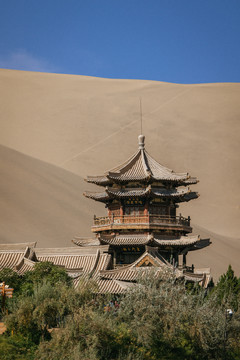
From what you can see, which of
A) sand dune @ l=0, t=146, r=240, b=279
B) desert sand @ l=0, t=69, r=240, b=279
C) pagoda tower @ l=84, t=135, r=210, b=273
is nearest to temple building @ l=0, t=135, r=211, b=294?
pagoda tower @ l=84, t=135, r=210, b=273

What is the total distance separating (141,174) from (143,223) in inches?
103

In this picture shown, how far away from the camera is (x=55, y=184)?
79438mm

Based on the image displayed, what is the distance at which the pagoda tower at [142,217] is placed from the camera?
106 ft

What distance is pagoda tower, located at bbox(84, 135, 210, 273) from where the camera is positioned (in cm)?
3228

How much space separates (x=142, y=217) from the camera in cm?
3253

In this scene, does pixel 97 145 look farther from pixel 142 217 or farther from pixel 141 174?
pixel 142 217

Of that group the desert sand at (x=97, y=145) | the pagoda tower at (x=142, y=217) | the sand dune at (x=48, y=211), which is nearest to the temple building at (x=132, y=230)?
the pagoda tower at (x=142, y=217)

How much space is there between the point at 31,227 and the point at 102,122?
178 ft

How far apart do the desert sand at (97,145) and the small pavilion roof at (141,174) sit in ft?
87.4

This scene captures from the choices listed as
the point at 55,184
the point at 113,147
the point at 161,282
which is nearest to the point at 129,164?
the point at 161,282

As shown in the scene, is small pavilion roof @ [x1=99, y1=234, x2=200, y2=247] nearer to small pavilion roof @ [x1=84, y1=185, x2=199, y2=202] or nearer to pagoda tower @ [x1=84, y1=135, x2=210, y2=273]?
pagoda tower @ [x1=84, y1=135, x2=210, y2=273]

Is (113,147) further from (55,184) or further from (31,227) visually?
(31,227)

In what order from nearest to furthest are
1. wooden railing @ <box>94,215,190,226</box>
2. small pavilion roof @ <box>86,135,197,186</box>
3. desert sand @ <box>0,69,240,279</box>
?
wooden railing @ <box>94,215,190,226</box>, small pavilion roof @ <box>86,135,197,186</box>, desert sand @ <box>0,69,240,279</box>

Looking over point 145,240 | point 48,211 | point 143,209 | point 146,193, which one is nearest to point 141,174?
point 146,193
